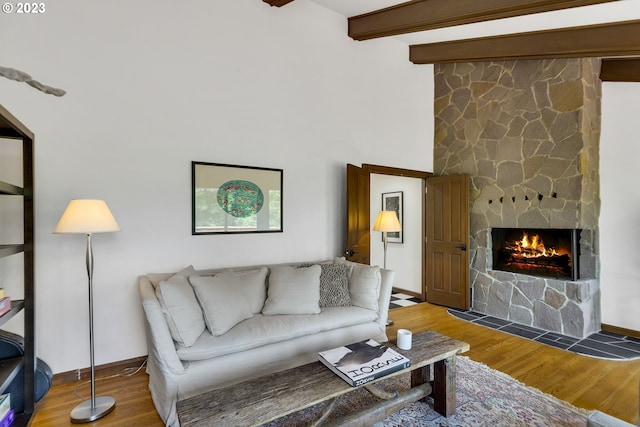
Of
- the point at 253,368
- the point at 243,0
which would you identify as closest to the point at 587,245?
the point at 253,368

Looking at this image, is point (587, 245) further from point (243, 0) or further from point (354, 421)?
point (243, 0)

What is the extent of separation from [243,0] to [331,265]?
2.99 metres

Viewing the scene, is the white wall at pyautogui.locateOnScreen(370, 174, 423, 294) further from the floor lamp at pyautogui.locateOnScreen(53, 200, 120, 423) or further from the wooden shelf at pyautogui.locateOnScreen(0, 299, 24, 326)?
the wooden shelf at pyautogui.locateOnScreen(0, 299, 24, 326)

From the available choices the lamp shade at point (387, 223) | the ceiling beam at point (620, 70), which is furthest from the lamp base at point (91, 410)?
the ceiling beam at point (620, 70)

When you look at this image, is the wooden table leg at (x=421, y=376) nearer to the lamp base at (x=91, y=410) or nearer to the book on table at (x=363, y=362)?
the book on table at (x=363, y=362)

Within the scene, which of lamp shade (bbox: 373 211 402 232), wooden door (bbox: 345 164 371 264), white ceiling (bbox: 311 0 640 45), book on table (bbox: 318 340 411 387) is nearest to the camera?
book on table (bbox: 318 340 411 387)

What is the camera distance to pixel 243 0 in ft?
11.5

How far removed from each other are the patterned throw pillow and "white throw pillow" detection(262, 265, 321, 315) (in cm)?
12

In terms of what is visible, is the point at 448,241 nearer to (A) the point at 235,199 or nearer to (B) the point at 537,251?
(B) the point at 537,251

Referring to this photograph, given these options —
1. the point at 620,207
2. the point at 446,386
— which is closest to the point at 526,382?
the point at 446,386

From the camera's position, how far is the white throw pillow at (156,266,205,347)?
224cm

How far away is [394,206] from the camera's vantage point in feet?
19.3

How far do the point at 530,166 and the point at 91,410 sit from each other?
16.8ft

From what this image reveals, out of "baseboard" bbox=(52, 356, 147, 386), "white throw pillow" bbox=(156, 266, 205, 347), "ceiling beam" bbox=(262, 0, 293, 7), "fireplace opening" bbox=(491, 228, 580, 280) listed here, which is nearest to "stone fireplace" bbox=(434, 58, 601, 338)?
"fireplace opening" bbox=(491, 228, 580, 280)
